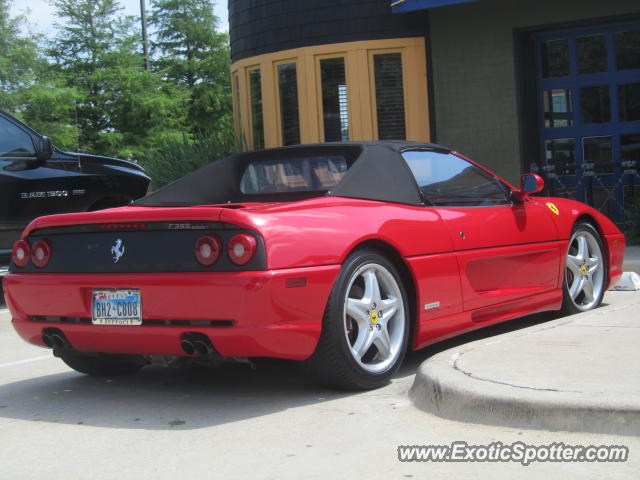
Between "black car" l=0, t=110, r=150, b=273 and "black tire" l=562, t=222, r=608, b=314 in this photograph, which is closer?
"black tire" l=562, t=222, r=608, b=314

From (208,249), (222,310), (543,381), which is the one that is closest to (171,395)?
(222,310)

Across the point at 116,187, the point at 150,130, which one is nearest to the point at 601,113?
the point at 116,187

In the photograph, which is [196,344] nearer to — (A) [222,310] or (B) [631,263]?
(A) [222,310]

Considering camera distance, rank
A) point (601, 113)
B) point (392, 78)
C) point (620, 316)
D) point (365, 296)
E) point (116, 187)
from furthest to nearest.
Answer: point (392, 78) → point (601, 113) → point (116, 187) → point (620, 316) → point (365, 296)

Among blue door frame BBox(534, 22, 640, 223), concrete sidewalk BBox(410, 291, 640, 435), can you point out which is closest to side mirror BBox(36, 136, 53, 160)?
concrete sidewalk BBox(410, 291, 640, 435)

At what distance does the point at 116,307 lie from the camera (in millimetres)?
4773

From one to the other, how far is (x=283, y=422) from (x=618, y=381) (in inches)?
60.1

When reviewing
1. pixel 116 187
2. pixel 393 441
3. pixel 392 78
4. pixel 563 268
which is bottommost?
pixel 393 441

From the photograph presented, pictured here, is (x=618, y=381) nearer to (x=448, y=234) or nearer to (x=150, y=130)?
(x=448, y=234)

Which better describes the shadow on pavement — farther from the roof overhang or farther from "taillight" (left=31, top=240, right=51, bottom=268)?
the roof overhang

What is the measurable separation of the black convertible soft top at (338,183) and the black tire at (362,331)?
486mm

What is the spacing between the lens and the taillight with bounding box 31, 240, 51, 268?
16.8ft

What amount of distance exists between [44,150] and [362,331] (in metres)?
6.25

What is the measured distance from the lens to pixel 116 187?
10.6 meters
